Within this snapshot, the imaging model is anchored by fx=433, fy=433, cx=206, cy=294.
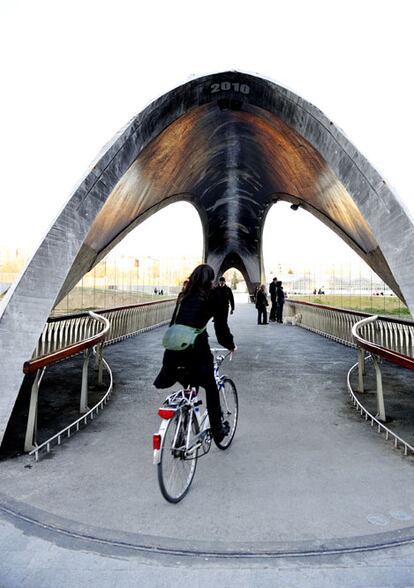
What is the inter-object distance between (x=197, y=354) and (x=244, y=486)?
108 centimetres

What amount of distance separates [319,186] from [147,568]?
1054cm

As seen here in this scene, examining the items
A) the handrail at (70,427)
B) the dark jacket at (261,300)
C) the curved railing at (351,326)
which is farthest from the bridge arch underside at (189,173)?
the dark jacket at (261,300)

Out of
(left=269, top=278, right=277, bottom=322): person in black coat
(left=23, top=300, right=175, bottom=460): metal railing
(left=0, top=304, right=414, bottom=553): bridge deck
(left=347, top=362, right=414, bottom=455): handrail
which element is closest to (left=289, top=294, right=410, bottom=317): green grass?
(left=269, top=278, right=277, bottom=322): person in black coat

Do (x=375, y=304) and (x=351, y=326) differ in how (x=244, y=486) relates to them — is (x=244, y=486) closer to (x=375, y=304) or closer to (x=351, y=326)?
(x=351, y=326)

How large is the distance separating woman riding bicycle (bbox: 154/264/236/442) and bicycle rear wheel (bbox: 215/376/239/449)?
0.47 meters

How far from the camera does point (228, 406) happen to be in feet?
14.4

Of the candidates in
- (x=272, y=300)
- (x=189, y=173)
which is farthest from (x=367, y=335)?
(x=189, y=173)

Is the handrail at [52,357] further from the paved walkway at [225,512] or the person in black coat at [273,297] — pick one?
the person in black coat at [273,297]

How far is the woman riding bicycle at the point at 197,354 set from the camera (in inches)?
137

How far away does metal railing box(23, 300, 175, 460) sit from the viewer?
13.4 feet

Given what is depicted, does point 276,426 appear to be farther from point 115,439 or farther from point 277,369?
point 277,369

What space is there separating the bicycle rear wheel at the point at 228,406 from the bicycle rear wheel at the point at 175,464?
81 cm

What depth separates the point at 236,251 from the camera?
5506 cm

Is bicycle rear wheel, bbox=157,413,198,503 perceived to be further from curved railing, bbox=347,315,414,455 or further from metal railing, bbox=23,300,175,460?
curved railing, bbox=347,315,414,455
